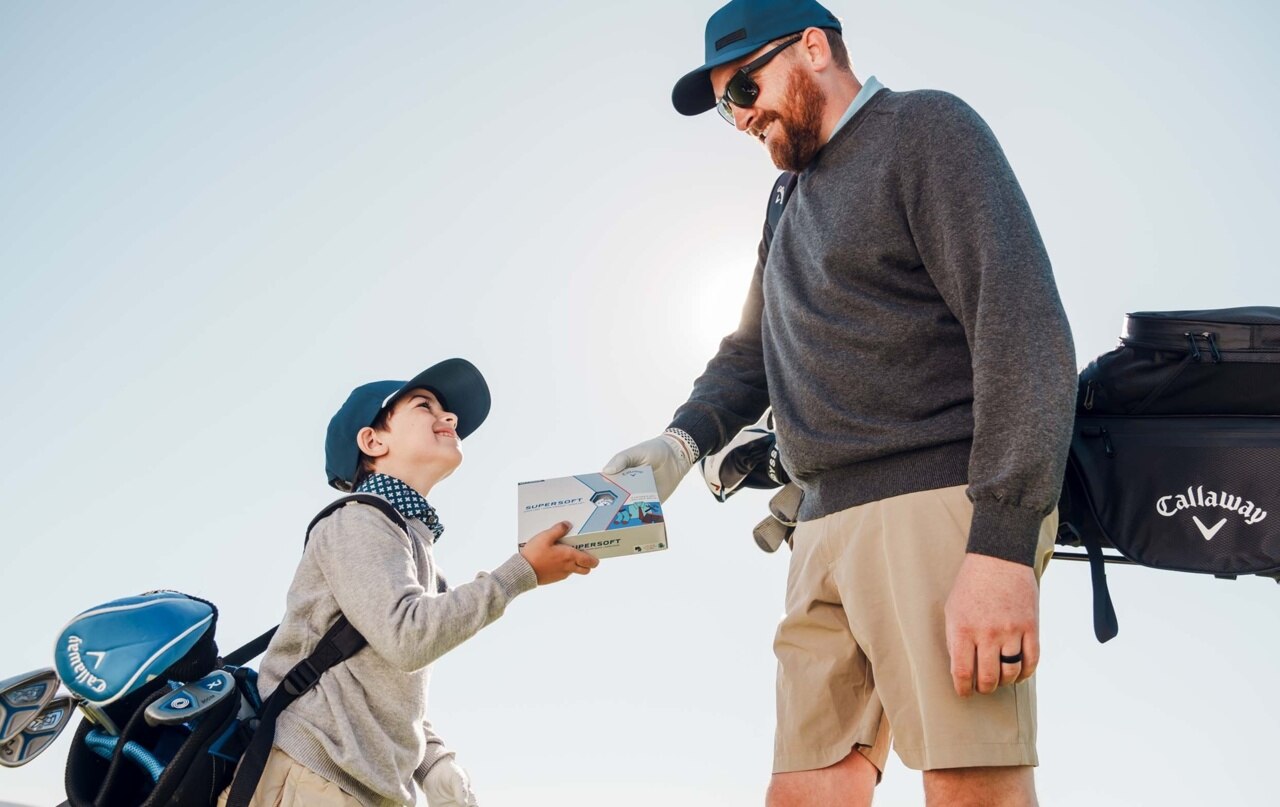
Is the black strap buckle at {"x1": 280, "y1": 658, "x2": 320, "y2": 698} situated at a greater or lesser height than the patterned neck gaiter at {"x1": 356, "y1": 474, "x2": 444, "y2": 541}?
lesser

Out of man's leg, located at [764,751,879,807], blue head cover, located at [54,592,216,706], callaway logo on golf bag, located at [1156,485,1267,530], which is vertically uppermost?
callaway logo on golf bag, located at [1156,485,1267,530]

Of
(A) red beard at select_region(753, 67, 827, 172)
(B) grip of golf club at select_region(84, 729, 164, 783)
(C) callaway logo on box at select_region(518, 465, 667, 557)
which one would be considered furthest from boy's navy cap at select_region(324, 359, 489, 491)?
(A) red beard at select_region(753, 67, 827, 172)

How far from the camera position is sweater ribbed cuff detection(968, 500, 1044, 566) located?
238cm

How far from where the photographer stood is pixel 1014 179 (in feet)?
9.11

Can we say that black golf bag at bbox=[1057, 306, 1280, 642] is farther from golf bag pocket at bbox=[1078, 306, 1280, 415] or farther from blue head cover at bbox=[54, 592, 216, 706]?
blue head cover at bbox=[54, 592, 216, 706]

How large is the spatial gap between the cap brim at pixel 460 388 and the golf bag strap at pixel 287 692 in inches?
46.2

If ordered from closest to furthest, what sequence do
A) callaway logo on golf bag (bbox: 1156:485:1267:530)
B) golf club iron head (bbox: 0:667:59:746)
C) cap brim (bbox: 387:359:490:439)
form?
callaway logo on golf bag (bbox: 1156:485:1267:530), golf club iron head (bbox: 0:667:59:746), cap brim (bbox: 387:359:490:439)

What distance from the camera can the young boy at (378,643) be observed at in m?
3.31

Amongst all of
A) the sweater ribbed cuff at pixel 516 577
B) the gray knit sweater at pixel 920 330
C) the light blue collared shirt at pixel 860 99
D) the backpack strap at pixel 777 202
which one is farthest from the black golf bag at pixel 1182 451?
the sweater ribbed cuff at pixel 516 577

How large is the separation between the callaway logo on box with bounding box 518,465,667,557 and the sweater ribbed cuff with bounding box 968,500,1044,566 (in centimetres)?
103

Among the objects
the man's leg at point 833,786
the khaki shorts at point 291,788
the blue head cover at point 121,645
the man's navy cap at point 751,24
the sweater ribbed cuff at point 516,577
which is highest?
the man's navy cap at point 751,24

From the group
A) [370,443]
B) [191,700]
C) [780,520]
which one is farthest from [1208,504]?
[370,443]

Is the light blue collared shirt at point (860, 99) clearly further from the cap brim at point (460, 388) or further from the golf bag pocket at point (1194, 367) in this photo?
the cap brim at point (460, 388)

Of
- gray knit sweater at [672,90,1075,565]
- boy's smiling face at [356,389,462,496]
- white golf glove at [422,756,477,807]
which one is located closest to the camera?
gray knit sweater at [672,90,1075,565]
